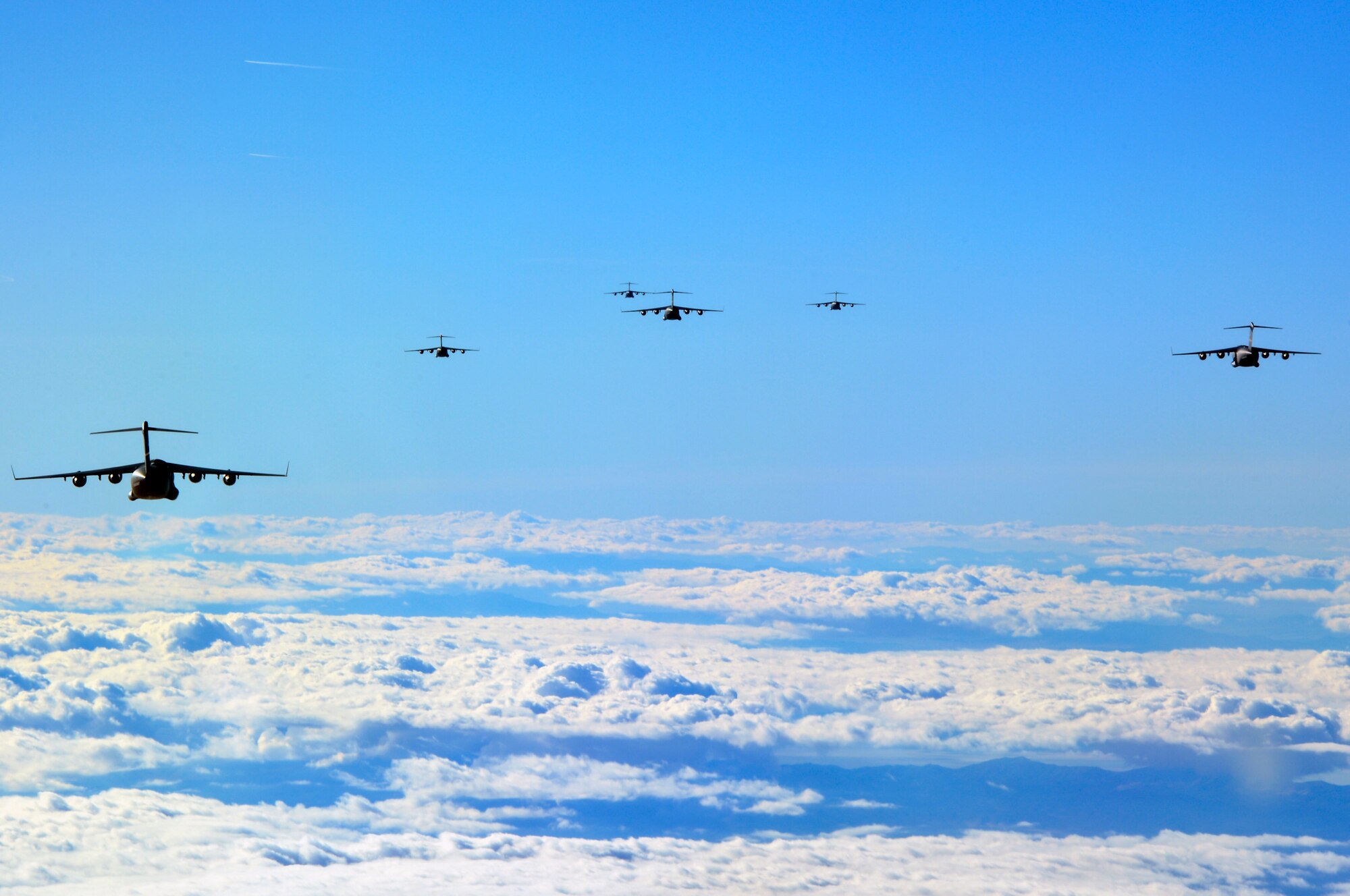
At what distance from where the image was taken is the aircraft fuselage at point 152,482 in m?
91.0

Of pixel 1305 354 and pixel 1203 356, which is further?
pixel 1203 356

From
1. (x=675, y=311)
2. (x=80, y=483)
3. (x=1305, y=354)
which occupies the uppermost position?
(x=675, y=311)

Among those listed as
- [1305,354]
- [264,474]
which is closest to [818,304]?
[1305,354]

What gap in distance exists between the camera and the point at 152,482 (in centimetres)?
9138

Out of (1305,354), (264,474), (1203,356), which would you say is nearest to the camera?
(264,474)

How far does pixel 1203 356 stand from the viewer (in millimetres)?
124188

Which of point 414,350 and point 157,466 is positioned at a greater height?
point 414,350

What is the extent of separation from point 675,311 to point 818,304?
19320mm

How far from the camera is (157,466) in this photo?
3625 inches

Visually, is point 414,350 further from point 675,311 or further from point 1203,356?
point 1203,356

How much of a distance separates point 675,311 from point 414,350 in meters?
33.6

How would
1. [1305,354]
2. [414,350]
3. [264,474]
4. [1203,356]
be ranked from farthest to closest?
[414,350]
[1203,356]
[1305,354]
[264,474]

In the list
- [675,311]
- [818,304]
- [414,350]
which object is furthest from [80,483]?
[818,304]

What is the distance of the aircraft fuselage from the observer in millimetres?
91000
